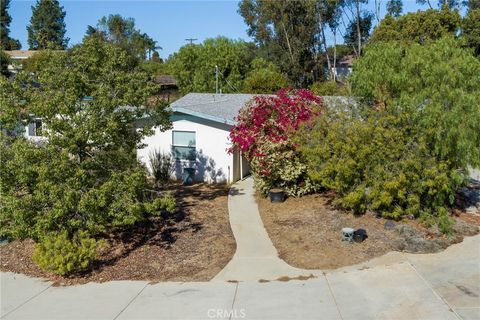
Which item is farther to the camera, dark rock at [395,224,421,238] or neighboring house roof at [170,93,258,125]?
neighboring house roof at [170,93,258,125]

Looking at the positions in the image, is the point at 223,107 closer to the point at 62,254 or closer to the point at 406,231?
the point at 406,231

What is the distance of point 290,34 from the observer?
40.5 m

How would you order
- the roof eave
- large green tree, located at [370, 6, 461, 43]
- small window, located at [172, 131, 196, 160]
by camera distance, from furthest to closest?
large green tree, located at [370, 6, 461, 43] → small window, located at [172, 131, 196, 160] → the roof eave

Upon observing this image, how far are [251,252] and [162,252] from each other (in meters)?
2.09

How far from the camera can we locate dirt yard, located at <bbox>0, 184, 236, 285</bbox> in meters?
9.73

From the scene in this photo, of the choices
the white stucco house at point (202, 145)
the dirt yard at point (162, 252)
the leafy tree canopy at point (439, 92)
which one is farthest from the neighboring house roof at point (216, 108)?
the leafy tree canopy at point (439, 92)

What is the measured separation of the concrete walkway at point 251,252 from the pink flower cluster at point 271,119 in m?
1.83

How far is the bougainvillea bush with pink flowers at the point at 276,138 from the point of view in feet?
46.9

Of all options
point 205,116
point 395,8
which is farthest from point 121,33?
point 205,116

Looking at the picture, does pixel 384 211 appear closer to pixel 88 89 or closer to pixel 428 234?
pixel 428 234

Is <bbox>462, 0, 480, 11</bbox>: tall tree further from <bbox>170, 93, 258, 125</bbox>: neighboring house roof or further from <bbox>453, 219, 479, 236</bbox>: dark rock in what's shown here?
<bbox>453, 219, 479, 236</bbox>: dark rock

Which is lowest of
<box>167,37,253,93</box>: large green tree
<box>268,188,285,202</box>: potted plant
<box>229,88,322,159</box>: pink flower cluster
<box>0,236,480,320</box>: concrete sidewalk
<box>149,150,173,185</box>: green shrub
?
<box>0,236,480,320</box>: concrete sidewalk

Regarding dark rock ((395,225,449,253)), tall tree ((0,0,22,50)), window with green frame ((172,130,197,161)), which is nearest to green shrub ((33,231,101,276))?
dark rock ((395,225,449,253))

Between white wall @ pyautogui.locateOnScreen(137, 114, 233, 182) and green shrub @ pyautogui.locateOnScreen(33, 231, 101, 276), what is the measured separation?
7.37m
